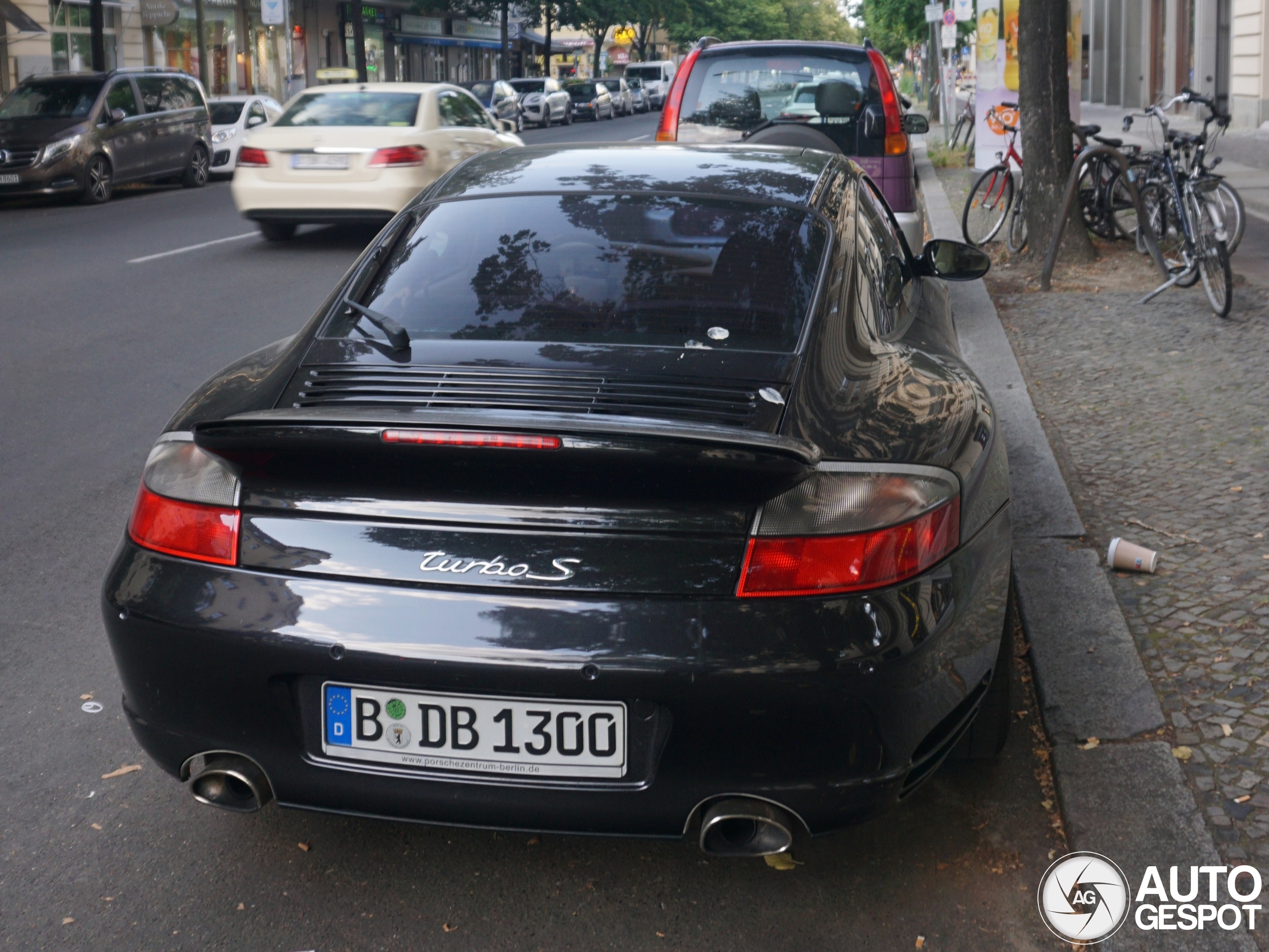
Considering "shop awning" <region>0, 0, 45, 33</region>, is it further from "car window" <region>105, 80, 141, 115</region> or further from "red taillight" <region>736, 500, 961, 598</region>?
"red taillight" <region>736, 500, 961, 598</region>

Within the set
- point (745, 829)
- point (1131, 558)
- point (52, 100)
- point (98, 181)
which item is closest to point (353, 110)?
point (98, 181)

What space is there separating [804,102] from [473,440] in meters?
7.93

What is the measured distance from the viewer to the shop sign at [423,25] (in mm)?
58875

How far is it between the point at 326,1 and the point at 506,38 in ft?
25.1

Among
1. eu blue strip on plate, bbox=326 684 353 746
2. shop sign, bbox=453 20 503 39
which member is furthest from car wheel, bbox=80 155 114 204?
shop sign, bbox=453 20 503 39

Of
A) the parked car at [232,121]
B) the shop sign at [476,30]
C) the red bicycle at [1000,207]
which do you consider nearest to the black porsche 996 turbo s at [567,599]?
the red bicycle at [1000,207]

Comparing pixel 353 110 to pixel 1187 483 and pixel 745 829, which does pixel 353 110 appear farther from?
pixel 745 829

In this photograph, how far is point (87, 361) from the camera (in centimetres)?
835

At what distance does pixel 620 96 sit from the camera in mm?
59312

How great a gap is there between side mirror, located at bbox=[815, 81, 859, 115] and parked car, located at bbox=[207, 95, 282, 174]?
1603 centimetres

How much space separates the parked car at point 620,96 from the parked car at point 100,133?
121 feet

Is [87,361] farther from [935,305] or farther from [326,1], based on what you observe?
[326,1]

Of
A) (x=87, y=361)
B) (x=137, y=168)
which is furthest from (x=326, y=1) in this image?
(x=87, y=361)

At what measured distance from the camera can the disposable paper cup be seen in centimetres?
446
